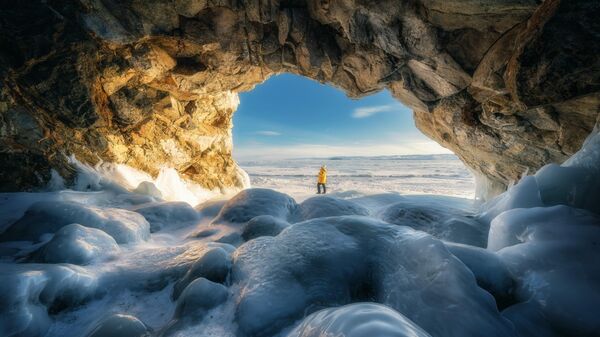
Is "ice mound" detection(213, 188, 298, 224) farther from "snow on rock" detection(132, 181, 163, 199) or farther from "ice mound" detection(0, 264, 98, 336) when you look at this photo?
"snow on rock" detection(132, 181, 163, 199)

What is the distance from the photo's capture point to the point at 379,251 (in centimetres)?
264

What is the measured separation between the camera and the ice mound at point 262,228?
417cm

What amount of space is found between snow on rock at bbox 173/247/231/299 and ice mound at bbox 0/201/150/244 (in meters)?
1.93

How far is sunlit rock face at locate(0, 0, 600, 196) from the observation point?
16.2 feet

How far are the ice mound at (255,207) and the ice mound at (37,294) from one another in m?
2.52

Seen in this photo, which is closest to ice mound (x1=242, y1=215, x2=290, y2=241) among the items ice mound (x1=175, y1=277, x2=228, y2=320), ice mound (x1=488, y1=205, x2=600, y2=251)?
ice mound (x1=175, y1=277, x2=228, y2=320)

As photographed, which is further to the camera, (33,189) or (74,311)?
(33,189)

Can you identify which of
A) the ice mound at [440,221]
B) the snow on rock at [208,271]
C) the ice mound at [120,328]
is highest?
the ice mound at [440,221]

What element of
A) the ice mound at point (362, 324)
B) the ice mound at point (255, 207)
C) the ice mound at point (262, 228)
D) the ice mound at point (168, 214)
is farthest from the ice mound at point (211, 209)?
the ice mound at point (362, 324)

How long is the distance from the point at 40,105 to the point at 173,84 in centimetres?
337

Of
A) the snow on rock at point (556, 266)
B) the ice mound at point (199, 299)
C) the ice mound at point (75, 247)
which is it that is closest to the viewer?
the snow on rock at point (556, 266)

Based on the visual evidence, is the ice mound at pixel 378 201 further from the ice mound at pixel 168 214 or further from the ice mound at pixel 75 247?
the ice mound at pixel 75 247

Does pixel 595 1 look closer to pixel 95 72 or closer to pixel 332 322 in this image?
pixel 332 322

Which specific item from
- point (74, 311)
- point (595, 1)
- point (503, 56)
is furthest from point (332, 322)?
point (503, 56)
